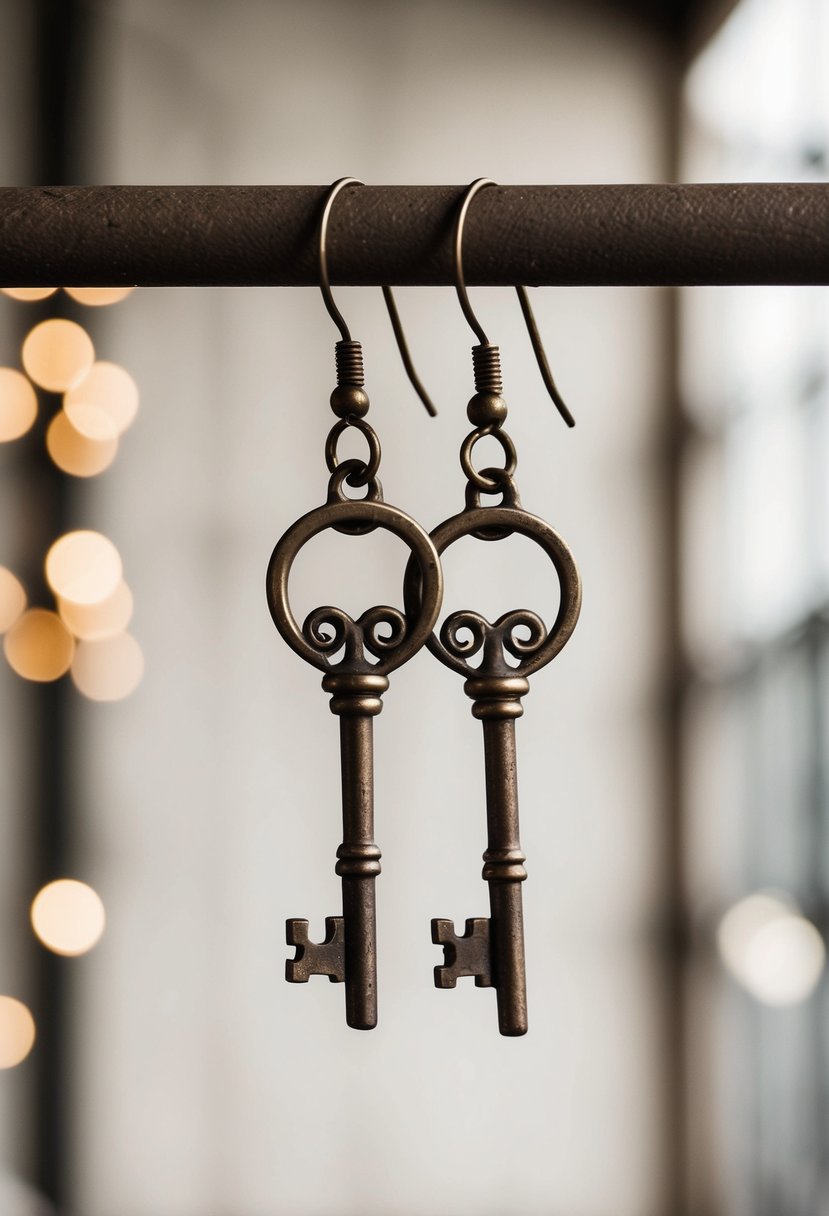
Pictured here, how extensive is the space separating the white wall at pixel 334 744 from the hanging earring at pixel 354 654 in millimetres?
1268

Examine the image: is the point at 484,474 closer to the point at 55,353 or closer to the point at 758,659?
the point at 758,659

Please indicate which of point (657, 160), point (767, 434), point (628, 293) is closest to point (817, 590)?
point (767, 434)

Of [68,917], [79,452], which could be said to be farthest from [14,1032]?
[79,452]

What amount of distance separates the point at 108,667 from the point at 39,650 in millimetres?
107

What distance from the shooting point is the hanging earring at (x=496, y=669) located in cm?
35

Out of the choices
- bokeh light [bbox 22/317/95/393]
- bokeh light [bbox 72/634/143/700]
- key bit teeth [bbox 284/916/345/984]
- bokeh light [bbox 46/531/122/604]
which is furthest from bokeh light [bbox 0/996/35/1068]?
key bit teeth [bbox 284/916/345/984]

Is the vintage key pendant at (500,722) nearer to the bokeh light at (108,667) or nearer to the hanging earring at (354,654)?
the hanging earring at (354,654)

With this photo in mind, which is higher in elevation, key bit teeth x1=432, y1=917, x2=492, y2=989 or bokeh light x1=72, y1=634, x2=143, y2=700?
bokeh light x1=72, y1=634, x2=143, y2=700

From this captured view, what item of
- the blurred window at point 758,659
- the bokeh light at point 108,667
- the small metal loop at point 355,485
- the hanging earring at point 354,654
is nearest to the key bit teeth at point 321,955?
the hanging earring at point 354,654

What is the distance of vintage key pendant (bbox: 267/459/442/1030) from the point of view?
1.13 ft

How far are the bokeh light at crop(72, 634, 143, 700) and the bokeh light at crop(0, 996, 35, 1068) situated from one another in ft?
1.47

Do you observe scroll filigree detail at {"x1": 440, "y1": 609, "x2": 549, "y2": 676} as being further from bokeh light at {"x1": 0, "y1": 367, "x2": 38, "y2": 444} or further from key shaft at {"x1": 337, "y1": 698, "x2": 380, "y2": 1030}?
bokeh light at {"x1": 0, "y1": 367, "x2": 38, "y2": 444}

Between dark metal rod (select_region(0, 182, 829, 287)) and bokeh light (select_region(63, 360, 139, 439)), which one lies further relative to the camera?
bokeh light (select_region(63, 360, 139, 439))

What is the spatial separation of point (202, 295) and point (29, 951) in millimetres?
977
